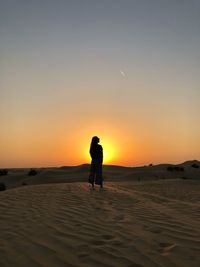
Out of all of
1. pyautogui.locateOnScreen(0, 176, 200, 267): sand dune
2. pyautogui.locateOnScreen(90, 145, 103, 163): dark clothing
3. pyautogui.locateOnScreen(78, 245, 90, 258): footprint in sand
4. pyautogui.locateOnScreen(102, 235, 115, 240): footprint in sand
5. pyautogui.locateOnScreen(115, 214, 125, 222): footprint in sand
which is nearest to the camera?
pyautogui.locateOnScreen(0, 176, 200, 267): sand dune


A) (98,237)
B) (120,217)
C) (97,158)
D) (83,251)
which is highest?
(97,158)

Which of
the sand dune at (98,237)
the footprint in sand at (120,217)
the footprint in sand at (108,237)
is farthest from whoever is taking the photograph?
the footprint in sand at (120,217)

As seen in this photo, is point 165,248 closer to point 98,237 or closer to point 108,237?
point 108,237

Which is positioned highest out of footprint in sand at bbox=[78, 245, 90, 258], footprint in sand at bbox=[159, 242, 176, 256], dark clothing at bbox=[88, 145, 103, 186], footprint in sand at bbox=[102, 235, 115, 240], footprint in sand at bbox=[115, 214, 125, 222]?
dark clothing at bbox=[88, 145, 103, 186]

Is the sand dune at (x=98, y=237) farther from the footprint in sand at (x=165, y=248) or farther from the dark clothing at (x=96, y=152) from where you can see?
the dark clothing at (x=96, y=152)

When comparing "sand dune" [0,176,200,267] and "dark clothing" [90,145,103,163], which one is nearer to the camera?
"sand dune" [0,176,200,267]

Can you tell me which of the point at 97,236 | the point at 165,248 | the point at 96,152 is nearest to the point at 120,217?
the point at 97,236

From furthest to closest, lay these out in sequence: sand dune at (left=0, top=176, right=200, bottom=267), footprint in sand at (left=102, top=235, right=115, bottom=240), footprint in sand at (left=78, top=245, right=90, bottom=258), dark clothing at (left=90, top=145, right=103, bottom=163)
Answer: dark clothing at (left=90, top=145, right=103, bottom=163) < footprint in sand at (left=102, top=235, right=115, bottom=240) < footprint in sand at (left=78, top=245, right=90, bottom=258) < sand dune at (left=0, top=176, right=200, bottom=267)

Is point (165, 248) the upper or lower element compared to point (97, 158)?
lower

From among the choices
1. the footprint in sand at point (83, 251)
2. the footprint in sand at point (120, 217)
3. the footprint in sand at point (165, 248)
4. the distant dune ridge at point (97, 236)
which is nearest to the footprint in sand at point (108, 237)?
the distant dune ridge at point (97, 236)

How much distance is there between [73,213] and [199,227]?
277 centimetres

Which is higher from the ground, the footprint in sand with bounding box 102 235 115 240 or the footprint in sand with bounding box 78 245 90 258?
the footprint in sand with bounding box 102 235 115 240


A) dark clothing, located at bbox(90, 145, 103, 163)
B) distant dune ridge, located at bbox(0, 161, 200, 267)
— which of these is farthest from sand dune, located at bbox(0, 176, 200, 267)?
dark clothing, located at bbox(90, 145, 103, 163)

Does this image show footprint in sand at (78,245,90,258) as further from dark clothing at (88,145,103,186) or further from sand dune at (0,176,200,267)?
dark clothing at (88,145,103,186)
